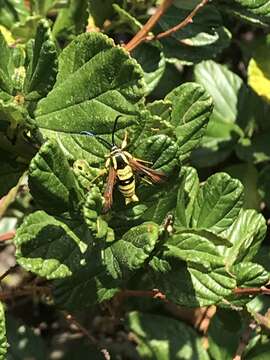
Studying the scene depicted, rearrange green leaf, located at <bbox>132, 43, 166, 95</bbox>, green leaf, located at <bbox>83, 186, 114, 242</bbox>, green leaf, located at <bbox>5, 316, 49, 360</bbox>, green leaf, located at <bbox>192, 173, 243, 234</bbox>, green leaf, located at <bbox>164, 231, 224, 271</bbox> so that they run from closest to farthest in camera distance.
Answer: green leaf, located at <bbox>83, 186, 114, 242</bbox> → green leaf, located at <bbox>164, 231, 224, 271</bbox> → green leaf, located at <bbox>192, 173, 243, 234</bbox> → green leaf, located at <bbox>132, 43, 166, 95</bbox> → green leaf, located at <bbox>5, 316, 49, 360</bbox>

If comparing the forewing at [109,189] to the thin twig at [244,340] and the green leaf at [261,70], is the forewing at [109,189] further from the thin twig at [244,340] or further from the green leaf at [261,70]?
the green leaf at [261,70]

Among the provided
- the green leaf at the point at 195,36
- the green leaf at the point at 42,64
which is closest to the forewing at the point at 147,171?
the green leaf at the point at 42,64

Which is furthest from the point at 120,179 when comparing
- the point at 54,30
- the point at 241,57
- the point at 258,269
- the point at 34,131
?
the point at 241,57

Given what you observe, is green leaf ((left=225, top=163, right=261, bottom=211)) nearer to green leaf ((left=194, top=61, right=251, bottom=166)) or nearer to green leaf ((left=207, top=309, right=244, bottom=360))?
green leaf ((left=194, top=61, right=251, bottom=166))

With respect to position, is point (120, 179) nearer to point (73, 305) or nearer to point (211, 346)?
point (73, 305)

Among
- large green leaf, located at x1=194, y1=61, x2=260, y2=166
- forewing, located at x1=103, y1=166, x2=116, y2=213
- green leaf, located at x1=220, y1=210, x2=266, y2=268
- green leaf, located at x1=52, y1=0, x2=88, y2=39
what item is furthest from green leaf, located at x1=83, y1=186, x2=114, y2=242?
large green leaf, located at x1=194, y1=61, x2=260, y2=166
